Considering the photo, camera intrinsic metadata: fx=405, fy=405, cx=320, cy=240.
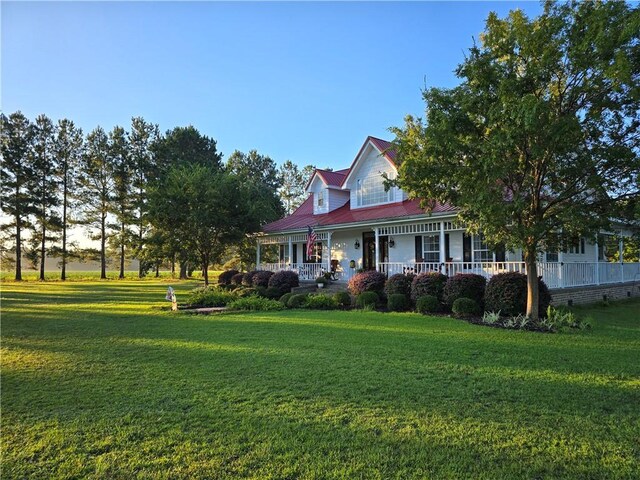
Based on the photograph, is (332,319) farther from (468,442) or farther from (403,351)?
(468,442)

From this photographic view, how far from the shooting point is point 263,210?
26.2 metres

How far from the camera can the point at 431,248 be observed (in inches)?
704

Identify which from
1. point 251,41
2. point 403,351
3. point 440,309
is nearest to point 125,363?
point 403,351

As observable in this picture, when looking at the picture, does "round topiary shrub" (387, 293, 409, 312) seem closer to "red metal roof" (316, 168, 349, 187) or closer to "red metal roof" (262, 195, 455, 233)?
"red metal roof" (262, 195, 455, 233)

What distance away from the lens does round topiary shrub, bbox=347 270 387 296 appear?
15.3m

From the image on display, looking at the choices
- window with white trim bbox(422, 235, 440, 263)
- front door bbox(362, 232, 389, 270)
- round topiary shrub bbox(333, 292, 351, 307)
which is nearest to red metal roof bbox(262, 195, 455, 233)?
front door bbox(362, 232, 389, 270)

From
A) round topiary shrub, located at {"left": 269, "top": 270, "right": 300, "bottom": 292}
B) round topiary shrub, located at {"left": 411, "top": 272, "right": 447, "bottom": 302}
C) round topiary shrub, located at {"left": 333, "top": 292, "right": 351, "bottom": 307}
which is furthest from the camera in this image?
round topiary shrub, located at {"left": 269, "top": 270, "right": 300, "bottom": 292}

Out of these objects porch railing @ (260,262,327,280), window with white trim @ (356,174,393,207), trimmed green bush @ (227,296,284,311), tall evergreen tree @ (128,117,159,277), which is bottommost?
trimmed green bush @ (227,296,284,311)

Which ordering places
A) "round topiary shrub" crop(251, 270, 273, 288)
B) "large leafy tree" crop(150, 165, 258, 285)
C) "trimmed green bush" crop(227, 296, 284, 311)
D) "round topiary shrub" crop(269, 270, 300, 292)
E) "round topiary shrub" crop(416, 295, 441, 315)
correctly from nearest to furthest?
1. "round topiary shrub" crop(416, 295, 441, 315)
2. "trimmed green bush" crop(227, 296, 284, 311)
3. "round topiary shrub" crop(269, 270, 300, 292)
4. "round topiary shrub" crop(251, 270, 273, 288)
5. "large leafy tree" crop(150, 165, 258, 285)

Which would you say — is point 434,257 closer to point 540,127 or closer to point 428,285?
point 428,285

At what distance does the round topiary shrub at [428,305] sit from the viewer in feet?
41.3

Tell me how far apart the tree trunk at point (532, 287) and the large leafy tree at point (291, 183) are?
1845 inches

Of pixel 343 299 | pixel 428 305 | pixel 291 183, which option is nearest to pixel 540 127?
pixel 428 305

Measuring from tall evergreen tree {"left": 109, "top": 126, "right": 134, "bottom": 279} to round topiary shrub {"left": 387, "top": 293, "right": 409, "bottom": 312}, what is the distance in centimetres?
3322
